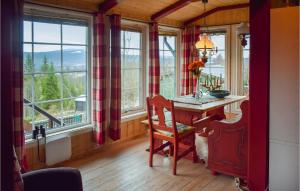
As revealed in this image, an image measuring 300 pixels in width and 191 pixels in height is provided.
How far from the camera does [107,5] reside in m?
4.29

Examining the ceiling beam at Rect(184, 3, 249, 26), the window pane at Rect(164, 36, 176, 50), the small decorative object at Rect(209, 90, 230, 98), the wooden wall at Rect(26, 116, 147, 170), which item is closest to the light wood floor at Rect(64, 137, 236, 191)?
the wooden wall at Rect(26, 116, 147, 170)

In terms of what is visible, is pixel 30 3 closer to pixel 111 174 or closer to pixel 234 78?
pixel 111 174

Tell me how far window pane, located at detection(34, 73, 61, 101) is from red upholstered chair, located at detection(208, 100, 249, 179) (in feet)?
6.62

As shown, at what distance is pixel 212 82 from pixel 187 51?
2.89 feet

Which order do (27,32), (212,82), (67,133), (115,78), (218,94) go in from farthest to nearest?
(212,82)
(218,94)
(115,78)
(67,133)
(27,32)

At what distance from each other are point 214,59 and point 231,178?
11.0ft

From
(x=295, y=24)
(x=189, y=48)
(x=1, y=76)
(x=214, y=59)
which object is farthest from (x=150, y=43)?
(x=1, y=76)

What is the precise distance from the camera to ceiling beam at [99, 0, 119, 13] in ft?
13.9

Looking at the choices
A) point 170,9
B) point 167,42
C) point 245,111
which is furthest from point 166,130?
point 167,42

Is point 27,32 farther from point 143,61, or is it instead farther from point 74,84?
point 143,61

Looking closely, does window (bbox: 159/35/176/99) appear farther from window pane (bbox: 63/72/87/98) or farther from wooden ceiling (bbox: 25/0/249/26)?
window pane (bbox: 63/72/87/98)

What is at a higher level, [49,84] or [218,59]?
[218,59]

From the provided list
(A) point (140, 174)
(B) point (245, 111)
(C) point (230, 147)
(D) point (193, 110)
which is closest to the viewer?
(B) point (245, 111)

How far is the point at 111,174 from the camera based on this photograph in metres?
3.68
